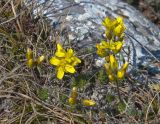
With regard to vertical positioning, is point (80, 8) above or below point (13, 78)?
above

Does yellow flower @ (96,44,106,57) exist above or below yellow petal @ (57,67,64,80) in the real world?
above

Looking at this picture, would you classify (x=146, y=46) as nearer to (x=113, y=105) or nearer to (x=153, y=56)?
(x=153, y=56)

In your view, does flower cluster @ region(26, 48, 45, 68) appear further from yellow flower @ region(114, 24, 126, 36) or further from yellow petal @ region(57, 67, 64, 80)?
yellow flower @ region(114, 24, 126, 36)

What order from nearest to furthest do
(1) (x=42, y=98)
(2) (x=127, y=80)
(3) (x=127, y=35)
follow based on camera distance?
(1) (x=42, y=98) → (2) (x=127, y=80) → (3) (x=127, y=35)

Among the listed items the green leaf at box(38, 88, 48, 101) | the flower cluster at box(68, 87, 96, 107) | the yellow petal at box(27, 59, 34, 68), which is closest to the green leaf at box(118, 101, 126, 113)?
the flower cluster at box(68, 87, 96, 107)

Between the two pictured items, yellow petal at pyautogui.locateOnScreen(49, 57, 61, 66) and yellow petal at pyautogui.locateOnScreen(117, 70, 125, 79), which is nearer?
yellow petal at pyautogui.locateOnScreen(117, 70, 125, 79)

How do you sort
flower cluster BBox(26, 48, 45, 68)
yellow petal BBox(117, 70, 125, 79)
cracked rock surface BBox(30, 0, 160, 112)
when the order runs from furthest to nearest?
cracked rock surface BBox(30, 0, 160, 112) < flower cluster BBox(26, 48, 45, 68) < yellow petal BBox(117, 70, 125, 79)

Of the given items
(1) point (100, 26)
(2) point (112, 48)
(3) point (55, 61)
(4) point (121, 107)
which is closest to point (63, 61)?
(3) point (55, 61)

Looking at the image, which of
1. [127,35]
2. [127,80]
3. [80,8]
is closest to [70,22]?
[80,8]
